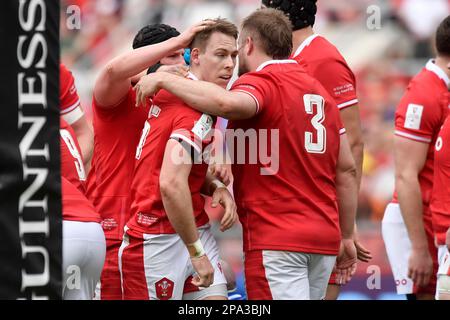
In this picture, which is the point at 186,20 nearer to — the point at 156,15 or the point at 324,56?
the point at 156,15

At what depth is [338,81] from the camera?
6.15 metres

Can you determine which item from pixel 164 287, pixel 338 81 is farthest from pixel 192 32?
pixel 164 287

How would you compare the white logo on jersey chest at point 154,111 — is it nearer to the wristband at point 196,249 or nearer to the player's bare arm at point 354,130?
the wristband at point 196,249

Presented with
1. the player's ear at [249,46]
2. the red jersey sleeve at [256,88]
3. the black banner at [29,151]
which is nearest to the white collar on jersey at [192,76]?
the red jersey sleeve at [256,88]

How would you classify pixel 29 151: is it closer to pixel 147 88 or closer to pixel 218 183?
pixel 147 88

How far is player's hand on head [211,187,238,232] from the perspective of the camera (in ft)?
16.8

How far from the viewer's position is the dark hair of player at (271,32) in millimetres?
5336

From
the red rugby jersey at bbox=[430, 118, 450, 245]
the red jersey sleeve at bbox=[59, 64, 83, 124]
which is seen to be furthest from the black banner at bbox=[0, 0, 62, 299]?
the red rugby jersey at bbox=[430, 118, 450, 245]

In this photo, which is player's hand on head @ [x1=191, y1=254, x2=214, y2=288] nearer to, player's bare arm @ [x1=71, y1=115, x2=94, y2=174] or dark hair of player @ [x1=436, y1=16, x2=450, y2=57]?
player's bare arm @ [x1=71, y1=115, x2=94, y2=174]

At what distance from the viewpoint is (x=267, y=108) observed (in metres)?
5.13

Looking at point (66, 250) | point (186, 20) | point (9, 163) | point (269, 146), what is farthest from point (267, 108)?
point (186, 20)

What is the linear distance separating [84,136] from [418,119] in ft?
8.18

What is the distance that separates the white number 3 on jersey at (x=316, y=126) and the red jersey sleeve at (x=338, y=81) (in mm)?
825
